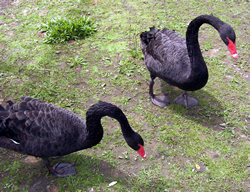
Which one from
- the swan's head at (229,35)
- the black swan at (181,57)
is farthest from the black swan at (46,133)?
the swan's head at (229,35)

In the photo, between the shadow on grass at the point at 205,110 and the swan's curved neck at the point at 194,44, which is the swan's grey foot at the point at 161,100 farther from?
the swan's curved neck at the point at 194,44

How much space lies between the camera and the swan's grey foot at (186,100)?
13.9 ft

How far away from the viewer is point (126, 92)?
4.58 metres

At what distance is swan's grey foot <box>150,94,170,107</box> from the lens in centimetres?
428

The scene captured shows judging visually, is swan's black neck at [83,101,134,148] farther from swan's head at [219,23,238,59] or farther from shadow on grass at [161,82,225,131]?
swan's head at [219,23,238,59]

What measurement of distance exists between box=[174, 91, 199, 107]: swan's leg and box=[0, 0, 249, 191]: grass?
10 centimetres

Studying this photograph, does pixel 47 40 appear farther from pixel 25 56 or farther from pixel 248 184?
pixel 248 184

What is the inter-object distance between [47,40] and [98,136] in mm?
3213

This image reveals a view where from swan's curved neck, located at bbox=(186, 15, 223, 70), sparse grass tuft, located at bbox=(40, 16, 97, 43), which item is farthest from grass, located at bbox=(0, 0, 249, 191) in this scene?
swan's curved neck, located at bbox=(186, 15, 223, 70)

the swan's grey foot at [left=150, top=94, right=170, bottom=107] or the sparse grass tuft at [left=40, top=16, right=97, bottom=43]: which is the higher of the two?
the sparse grass tuft at [left=40, top=16, right=97, bottom=43]

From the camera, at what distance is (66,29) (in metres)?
5.61

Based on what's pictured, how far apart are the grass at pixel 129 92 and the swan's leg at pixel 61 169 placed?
0.08 meters

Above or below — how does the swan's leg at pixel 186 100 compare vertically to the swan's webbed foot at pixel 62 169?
above

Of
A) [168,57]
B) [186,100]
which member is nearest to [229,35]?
[168,57]
